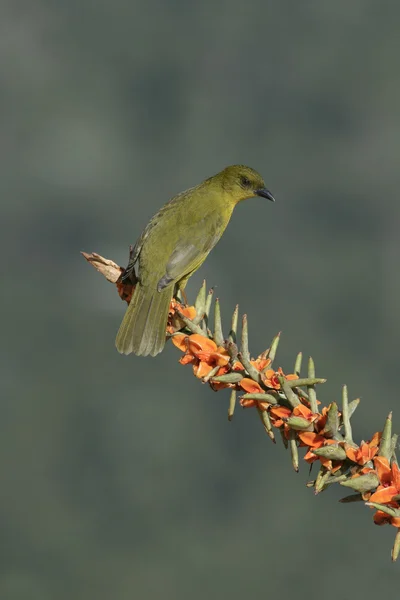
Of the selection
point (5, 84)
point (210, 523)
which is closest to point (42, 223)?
point (5, 84)

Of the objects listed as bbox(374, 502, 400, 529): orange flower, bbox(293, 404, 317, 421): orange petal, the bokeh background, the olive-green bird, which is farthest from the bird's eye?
the bokeh background

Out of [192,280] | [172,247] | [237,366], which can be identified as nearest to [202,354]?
[237,366]

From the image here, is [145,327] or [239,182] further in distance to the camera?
[239,182]

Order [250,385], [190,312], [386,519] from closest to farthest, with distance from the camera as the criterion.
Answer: [386,519], [250,385], [190,312]

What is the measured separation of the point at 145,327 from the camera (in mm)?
3879

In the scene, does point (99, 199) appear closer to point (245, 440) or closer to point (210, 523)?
point (245, 440)

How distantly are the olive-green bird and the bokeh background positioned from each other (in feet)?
66.4

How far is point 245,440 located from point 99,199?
12516 mm

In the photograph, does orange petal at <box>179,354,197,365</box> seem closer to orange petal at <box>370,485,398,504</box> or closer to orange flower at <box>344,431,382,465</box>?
orange flower at <box>344,431,382,465</box>

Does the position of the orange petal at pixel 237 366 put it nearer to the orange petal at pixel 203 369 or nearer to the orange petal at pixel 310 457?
the orange petal at pixel 203 369

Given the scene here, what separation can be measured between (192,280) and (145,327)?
21271 millimetres

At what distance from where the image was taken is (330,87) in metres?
38.3

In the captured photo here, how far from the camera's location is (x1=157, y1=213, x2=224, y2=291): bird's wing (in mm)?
4754

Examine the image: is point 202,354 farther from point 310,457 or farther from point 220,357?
point 310,457
